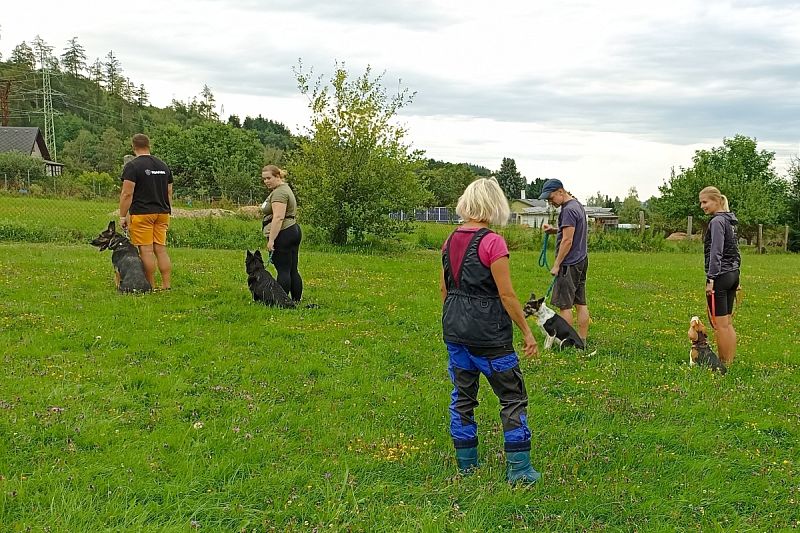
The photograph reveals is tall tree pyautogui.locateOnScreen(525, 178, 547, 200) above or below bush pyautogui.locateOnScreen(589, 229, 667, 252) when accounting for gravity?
above

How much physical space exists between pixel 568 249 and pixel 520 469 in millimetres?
3588

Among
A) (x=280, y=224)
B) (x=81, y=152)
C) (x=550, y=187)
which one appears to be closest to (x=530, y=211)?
(x=81, y=152)

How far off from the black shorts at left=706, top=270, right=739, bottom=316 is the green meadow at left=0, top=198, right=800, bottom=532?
66 cm

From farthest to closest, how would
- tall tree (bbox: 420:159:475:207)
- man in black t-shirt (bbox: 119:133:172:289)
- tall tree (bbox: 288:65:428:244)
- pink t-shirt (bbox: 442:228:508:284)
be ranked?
tall tree (bbox: 420:159:475:207) → tall tree (bbox: 288:65:428:244) → man in black t-shirt (bbox: 119:133:172:289) → pink t-shirt (bbox: 442:228:508:284)

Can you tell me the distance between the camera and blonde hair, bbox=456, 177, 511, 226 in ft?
12.8

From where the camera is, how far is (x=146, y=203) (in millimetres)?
8891

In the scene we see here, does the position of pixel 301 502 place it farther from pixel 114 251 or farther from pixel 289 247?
pixel 114 251

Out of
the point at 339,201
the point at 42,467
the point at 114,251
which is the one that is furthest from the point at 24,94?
the point at 42,467

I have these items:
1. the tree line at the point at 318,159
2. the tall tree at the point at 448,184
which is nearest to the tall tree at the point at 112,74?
the tree line at the point at 318,159

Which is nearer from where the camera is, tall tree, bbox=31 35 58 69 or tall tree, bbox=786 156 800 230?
tall tree, bbox=786 156 800 230

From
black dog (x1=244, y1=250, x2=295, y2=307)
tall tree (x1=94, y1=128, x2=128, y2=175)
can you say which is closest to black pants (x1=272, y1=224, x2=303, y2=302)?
black dog (x1=244, y1=250, x2=295, y2=307)

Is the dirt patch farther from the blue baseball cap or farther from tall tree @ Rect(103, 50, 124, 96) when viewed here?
tall tree @ Rect(103, 50, 124, 96)

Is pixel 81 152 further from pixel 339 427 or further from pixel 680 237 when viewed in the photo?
pixel 339 427

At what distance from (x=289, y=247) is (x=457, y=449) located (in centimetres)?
512
